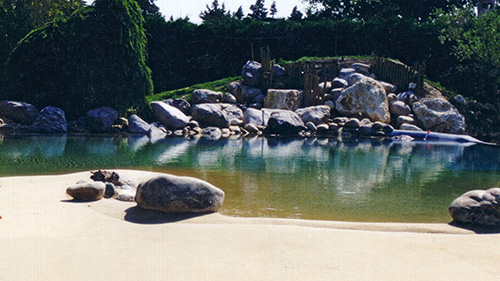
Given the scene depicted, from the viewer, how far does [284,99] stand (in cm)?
2111

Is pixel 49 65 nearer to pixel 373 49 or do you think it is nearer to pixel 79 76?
pixel 79 76

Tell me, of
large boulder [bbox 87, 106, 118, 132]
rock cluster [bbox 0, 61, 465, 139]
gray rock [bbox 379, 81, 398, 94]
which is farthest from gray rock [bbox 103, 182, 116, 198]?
gray rock [bbox 379, 81, 398, 94]

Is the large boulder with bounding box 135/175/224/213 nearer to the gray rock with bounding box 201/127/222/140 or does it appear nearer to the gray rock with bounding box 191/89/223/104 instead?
the gray rock with bounding box 201/127/222/140

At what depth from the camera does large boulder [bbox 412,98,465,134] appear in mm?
19938

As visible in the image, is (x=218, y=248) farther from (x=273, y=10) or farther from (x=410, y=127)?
(x=273, y=10)

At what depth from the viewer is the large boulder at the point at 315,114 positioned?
20078 mm

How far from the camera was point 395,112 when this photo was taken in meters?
20.8

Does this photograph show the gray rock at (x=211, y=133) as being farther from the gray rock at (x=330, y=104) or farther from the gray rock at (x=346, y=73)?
the gray rock at (x=346, y=73)

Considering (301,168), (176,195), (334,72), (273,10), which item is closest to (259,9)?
(273,10)

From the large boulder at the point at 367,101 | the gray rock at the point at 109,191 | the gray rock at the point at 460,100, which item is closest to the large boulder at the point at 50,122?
the large boulder at the point at 367,101

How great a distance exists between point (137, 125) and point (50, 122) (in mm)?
3417

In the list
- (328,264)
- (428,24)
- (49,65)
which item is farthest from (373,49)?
(328,264)

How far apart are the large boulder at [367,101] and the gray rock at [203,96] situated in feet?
20.1

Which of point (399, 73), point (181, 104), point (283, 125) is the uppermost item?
point (399, 73)
